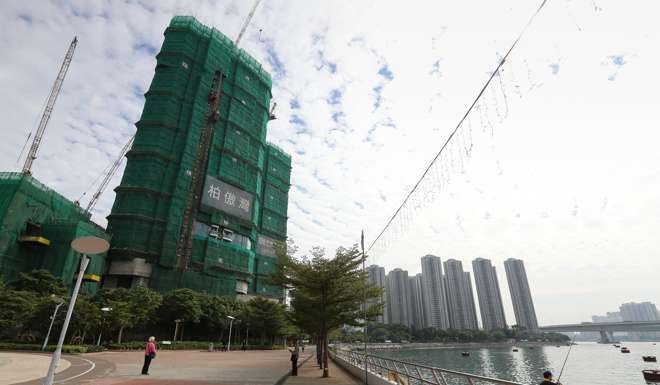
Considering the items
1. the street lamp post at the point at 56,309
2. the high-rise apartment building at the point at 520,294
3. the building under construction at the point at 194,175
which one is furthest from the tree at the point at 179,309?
Answer: the high-rise apartment building at the point at 520,294

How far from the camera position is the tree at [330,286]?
19.2 meters

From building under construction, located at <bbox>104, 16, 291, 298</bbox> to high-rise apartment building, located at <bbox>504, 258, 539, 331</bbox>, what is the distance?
89.0 meters

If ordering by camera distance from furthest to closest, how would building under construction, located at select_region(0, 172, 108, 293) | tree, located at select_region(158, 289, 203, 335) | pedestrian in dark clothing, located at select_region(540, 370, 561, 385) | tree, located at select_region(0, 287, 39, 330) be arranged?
tree, located at select_region(158, 289, 203, 335) < building under construction, located at select_region(0, 172, 108, 293) < tree, located at select_region(0, 287, 39, 330) < pedestrian in dark clothing, located at select_region(540, 370, 561, 385)

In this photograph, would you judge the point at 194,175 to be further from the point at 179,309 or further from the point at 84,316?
the point at 84,316

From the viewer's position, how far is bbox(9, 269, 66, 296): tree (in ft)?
139

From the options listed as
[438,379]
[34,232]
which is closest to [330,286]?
[438,379]

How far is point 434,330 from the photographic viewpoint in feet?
373

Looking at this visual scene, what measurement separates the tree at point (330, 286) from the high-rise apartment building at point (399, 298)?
99.2 metres

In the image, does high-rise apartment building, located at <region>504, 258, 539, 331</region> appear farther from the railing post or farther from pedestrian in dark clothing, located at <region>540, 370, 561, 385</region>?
pedestrian in dark clothing, located at <region>540, 370, 561, 385</region>

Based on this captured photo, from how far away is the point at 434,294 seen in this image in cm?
12481

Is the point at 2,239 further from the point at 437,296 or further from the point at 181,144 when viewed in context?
the point at 437,296

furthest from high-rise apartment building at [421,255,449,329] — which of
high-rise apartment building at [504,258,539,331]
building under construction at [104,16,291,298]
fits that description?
building under construction at [104,16,291,298]

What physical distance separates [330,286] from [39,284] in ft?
150

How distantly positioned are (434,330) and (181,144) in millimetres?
99795
